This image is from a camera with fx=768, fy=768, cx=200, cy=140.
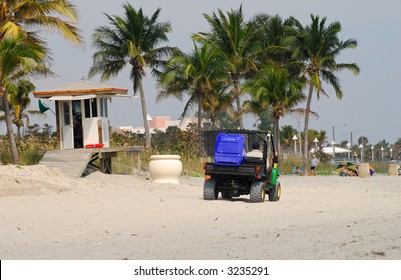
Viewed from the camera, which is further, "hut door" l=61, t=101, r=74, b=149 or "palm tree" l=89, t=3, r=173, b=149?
"palm tree" l=89, t=3, r=173, b=149

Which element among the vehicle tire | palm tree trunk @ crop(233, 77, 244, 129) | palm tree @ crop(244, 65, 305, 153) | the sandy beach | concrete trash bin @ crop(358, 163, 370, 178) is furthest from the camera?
palm tree trunk @ crop(233, 77, 244, 129)

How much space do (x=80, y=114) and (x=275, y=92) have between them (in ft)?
65.1

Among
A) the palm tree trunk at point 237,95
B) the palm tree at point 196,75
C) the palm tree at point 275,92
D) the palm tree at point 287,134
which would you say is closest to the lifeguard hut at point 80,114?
the palm tree at point 196,75

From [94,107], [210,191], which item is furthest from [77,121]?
[210,191]

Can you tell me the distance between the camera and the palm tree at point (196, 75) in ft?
154

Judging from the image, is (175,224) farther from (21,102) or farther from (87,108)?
(21,102)

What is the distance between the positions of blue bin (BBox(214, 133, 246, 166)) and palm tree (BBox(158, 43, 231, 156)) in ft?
90.1

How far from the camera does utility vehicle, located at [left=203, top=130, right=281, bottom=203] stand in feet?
58.5

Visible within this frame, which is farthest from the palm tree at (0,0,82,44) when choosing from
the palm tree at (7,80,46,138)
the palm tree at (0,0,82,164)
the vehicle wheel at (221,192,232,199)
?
the palm tree at (7,80,46,138)

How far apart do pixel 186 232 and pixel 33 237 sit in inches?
91.7

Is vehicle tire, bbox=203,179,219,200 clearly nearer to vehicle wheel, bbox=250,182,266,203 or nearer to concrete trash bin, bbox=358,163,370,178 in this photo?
vehicle wheel, bbox=250,182,266,203

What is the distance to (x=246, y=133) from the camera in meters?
18.1

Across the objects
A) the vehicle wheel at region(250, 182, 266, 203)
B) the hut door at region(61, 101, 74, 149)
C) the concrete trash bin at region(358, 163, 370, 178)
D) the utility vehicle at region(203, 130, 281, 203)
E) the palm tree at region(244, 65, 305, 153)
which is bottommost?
the concrete trash bin at region(358, 163, 370, 178)
